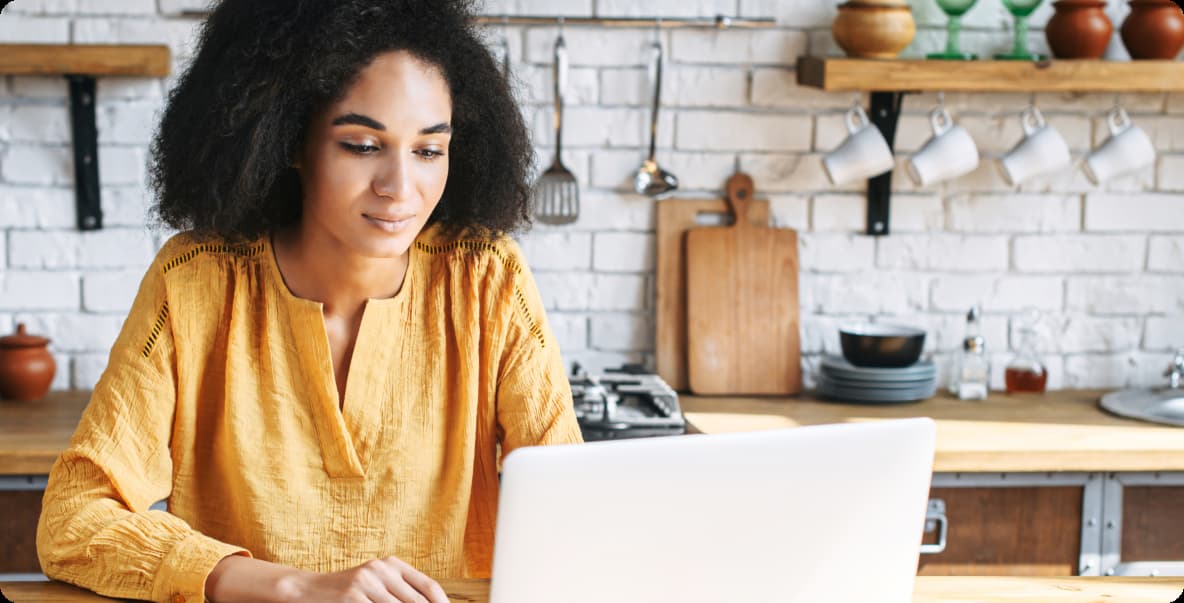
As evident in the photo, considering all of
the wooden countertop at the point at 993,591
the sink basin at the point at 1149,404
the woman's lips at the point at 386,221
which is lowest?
the sink basin at the point at 1149,404

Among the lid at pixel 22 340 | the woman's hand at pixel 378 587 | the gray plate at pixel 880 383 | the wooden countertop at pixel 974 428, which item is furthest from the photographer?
the gray plate at pixel 880 383

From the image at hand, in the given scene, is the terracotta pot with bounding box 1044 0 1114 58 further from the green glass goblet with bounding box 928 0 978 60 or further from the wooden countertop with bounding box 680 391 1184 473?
the wooden countertop with bounding box 680 391 1184 473

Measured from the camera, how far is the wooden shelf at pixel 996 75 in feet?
8.41

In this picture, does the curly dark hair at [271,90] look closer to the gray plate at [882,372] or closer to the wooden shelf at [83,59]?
the wooden shelf at [83,59]

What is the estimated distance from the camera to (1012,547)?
2473mm

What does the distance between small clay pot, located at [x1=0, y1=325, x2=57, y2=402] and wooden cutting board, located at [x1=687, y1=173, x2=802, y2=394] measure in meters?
1.37

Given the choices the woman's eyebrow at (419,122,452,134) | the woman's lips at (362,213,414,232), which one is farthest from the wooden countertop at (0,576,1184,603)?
the woman's eyebrow at (419,122,452,134)

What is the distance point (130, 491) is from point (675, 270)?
1520 millimetres

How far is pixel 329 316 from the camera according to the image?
173cm

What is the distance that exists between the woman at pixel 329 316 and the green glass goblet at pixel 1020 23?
135cm

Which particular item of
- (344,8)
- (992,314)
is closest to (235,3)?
(344,8)

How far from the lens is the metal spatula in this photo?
2.71 metres

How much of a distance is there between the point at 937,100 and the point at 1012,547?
3.28 feet

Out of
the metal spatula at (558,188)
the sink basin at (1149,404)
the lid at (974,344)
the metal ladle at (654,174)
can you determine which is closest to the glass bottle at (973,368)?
the lid at (974,344)
